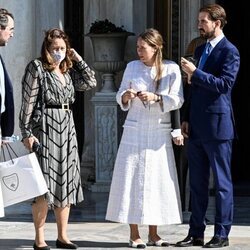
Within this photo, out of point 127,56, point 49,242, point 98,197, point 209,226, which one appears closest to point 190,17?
point 127,56

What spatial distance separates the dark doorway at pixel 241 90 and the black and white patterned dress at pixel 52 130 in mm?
5026

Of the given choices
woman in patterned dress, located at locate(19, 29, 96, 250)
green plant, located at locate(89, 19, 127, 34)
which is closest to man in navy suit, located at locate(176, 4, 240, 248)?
woman in patterned dress, located at locate(19, 29, 96, 250)

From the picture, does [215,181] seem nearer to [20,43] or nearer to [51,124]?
[51,124]

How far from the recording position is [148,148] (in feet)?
31.0

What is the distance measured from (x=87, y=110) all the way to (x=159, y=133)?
450 cm

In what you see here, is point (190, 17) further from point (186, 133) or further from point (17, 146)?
point (186, 133)

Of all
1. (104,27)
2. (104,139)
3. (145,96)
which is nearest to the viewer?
(145,96)

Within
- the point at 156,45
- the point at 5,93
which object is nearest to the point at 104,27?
the point at 156,45

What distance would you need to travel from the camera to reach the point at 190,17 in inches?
528

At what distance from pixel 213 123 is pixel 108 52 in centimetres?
350

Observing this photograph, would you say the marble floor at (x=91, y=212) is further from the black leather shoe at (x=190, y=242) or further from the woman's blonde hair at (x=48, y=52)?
the woman's blonde hair at (x=48, y=52)

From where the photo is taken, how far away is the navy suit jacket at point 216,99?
368 inches

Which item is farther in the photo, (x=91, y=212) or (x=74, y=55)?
(x=91, y=212)

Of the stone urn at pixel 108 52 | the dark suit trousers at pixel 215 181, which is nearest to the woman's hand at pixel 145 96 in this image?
the dark suit trousers at pixel 215 181
